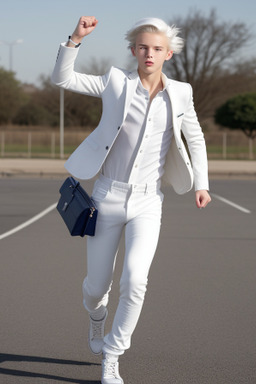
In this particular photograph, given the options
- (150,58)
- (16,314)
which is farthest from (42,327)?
(150,58)

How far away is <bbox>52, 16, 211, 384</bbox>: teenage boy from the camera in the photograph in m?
4.18

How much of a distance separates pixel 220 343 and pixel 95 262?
129 cm

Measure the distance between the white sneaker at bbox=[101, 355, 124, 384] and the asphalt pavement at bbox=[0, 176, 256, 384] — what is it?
15cm

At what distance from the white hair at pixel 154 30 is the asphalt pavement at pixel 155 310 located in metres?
1.83

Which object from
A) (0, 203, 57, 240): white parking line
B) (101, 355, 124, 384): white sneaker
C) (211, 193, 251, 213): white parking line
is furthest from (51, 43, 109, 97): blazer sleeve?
(211, 193, 251, 213): white parking line

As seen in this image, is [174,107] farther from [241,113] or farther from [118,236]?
[241,113]

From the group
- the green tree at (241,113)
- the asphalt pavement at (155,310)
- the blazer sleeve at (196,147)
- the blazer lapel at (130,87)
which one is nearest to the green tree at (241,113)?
the green tree at (241,113)

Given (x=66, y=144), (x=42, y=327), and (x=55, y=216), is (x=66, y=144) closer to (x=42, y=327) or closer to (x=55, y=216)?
(x=55, y=216)

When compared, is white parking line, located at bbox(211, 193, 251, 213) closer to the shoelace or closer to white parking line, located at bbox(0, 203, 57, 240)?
white parking line, located at bbox(0, 203, 57, 240)

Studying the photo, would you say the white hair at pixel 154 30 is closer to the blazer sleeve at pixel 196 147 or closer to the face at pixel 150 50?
the face at pixel 150 50

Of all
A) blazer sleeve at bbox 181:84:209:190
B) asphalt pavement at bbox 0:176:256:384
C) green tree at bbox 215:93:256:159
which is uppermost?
green tree at bbox 215:93:256:159

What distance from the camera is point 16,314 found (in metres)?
5.92

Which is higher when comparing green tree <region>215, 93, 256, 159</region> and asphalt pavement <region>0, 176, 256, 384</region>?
green tree <region>215, 93, 256, 159</region>

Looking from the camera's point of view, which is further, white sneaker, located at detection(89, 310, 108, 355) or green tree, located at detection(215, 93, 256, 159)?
green tree, located at detection(215, 93, 256, 159)
